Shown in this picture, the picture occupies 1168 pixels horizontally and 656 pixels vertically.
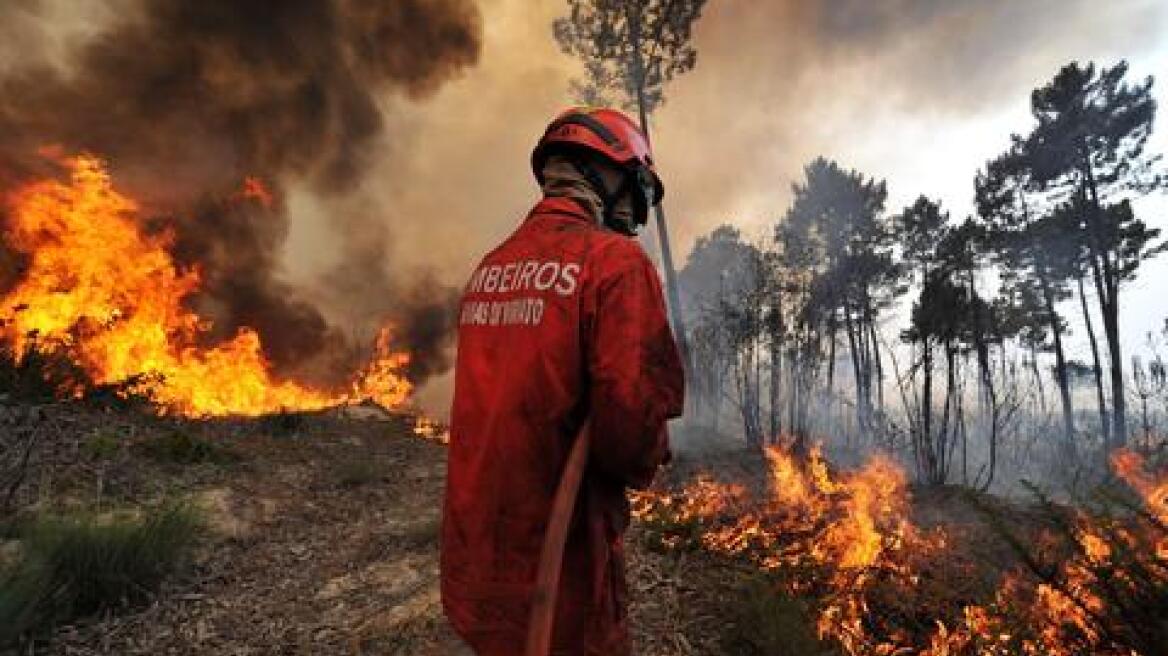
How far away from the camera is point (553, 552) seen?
1594 mm

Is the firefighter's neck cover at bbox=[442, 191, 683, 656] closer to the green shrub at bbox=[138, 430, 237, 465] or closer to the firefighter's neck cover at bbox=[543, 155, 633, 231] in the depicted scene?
the firefighter's neck cover at bbox=[543, 155, 633, 231]

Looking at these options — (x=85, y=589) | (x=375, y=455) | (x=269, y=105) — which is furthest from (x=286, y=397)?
(x=85, y=589)

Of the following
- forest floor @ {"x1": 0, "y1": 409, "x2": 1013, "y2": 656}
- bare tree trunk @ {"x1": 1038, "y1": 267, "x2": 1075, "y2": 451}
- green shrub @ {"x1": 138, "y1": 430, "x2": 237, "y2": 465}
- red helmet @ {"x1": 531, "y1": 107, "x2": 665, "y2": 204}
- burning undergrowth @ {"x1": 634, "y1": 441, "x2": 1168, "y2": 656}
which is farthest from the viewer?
bare tree trunk @ {"x1": 1038, "y1": 267, "x2": 1075, "y2": 451}

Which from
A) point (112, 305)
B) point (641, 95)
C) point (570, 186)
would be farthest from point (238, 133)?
point (570, 186)

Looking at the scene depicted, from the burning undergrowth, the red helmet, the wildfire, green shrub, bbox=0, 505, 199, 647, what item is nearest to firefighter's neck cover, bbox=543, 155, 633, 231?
the red helmet

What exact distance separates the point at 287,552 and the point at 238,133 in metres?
12.8

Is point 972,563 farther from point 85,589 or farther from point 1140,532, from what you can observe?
point 85,589

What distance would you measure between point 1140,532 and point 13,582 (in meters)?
6.54

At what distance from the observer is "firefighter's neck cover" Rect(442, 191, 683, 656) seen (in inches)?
68.7

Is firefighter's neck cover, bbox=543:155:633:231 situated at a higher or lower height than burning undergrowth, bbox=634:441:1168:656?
higher

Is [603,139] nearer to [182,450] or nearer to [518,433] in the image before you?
[518,433]

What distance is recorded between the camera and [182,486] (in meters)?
7.59

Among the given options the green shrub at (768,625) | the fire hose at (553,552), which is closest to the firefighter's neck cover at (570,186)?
the fire hose at (553,552)

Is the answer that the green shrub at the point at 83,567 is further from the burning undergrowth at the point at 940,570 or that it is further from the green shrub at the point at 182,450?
the burning undergrowth at the point at 940,570
